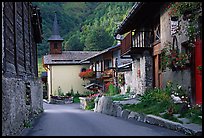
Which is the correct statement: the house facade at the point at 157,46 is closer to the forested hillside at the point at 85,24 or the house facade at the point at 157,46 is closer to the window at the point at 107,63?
the window at the point at 107,63

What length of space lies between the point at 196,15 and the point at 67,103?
3577cm

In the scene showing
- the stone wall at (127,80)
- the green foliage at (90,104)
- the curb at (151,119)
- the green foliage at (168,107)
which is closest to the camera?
the curb at (151,119)

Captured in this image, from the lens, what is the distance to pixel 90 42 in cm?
7031

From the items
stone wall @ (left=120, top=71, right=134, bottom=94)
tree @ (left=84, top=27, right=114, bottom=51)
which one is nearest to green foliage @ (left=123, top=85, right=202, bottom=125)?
stone wall @ (left=120, top=71, right=134, bottom=94)

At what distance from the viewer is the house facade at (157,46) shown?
13.7 metres

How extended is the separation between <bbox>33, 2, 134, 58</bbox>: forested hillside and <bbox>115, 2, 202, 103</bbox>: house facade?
44.4 meters

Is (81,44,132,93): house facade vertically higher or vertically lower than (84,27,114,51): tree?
lower

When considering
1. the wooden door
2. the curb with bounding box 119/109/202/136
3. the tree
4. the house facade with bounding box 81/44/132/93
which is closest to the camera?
the curb with bounding box 119/109/202/136

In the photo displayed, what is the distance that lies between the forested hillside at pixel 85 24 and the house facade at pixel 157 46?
4435 cm

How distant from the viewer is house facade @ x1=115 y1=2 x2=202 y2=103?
13.7m

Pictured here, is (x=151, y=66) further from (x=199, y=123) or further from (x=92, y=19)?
(x=92, y=19)

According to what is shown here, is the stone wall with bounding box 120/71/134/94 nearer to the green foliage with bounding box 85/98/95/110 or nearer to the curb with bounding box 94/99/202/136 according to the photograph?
the green foliage with bounding box 85/98/95/110

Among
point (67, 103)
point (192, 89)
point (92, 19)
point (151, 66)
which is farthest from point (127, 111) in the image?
point (92, 19)

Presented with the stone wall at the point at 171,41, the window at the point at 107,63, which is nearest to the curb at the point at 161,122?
the stone wall at the point at 171,41
